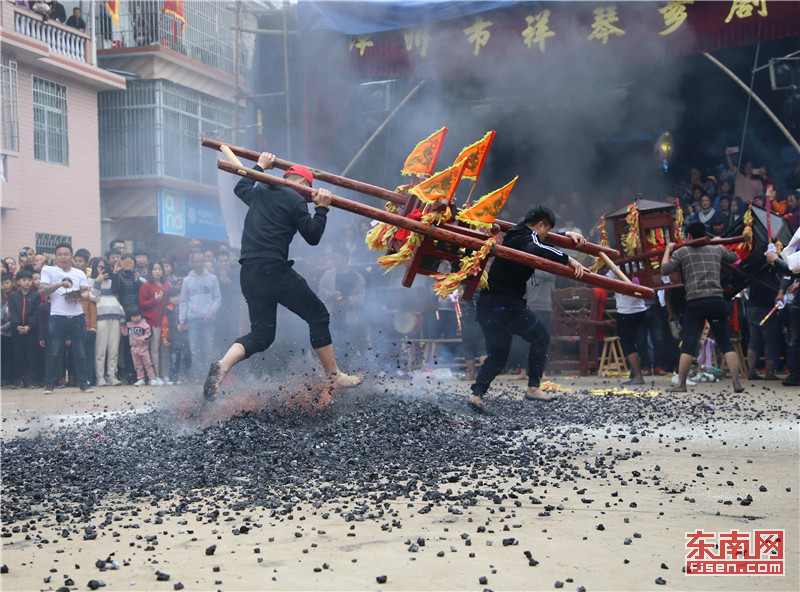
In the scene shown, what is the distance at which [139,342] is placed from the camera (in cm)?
Result: 1276

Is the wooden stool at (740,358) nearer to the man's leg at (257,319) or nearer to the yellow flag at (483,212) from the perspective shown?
the yellow flag at (483,212)

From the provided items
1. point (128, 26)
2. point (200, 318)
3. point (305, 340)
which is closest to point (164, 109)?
point (128, 26)

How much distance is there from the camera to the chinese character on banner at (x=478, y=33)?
41.4 ft

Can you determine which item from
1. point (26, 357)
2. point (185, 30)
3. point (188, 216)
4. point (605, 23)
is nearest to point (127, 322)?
point (26, 357)

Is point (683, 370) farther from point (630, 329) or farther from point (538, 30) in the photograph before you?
point (538, 30)

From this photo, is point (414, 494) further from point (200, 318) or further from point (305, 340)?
point (200, 318)

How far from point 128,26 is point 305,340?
18.6 meters

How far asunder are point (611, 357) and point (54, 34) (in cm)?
1697

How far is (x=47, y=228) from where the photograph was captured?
19.9 metres

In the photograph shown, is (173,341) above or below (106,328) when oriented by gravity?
below

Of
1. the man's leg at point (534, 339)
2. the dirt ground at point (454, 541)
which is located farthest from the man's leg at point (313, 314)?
the dirt ground at point (454, 541)

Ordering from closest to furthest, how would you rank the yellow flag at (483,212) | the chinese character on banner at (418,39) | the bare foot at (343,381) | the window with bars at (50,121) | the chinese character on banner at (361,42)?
the yellow flag at (483,212) < the bare foot at (343,381) < the chinese character on banner at (418,39) < the chinese character on banner at (361,42) < the window with bars at (50,121)

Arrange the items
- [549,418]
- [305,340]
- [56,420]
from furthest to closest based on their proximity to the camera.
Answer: [305,340]
[56,420]
[549,418]

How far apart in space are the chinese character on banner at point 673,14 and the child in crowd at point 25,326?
11046 millimetres
